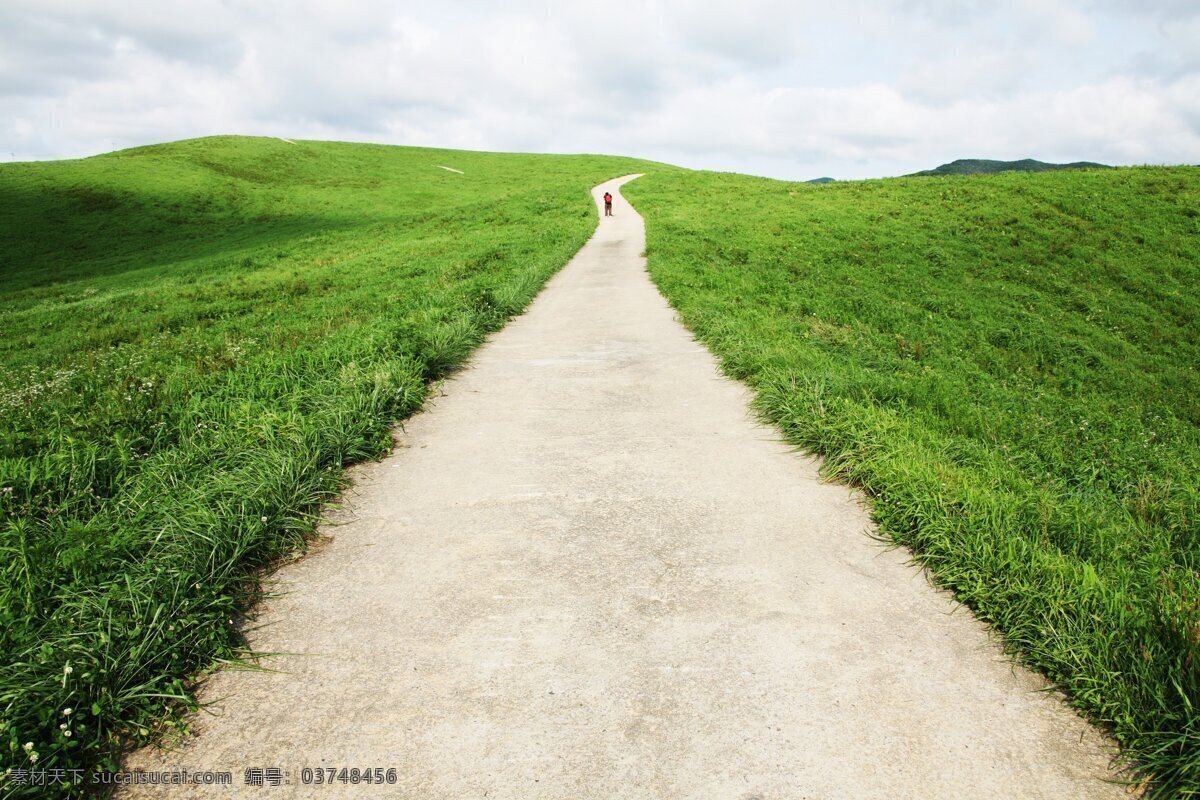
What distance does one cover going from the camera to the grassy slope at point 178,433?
311 cm

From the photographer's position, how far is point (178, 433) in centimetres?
612

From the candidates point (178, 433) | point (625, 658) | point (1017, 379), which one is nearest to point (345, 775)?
point (625, 658)

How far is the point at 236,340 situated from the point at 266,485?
375 inches

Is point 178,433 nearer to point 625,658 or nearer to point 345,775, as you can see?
point 345,775

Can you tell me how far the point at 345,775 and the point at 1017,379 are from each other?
1457 centimetres

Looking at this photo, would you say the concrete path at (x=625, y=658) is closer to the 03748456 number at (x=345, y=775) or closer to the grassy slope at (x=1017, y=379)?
the 03748456 number at (x=345, y=775)

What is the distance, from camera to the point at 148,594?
3502mm

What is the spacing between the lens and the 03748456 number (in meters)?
2.71

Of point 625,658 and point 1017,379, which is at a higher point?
point 625,658

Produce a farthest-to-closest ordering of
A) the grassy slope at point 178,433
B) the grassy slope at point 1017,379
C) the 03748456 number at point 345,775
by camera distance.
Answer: the grassy slope at point 1017,379 < the grassy slope at point 178,433 < the 03748456 number at point 345,775

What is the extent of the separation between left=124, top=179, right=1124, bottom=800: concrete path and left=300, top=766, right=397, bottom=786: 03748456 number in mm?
35

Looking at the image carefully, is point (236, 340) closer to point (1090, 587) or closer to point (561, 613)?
point (561, 613)

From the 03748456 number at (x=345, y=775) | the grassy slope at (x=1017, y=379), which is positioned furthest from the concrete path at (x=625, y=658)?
the grassy slope at (x=1017, y=379)

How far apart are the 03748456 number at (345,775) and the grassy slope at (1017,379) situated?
11.0 feet
